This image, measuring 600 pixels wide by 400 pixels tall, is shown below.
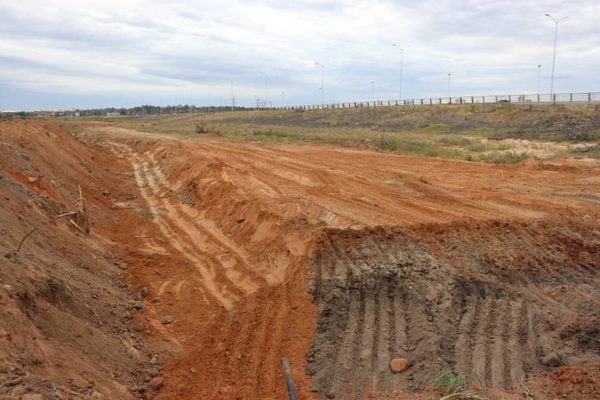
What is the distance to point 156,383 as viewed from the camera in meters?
6.50

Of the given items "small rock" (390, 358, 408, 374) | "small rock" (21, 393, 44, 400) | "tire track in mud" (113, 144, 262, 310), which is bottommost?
"small rock" (390, 358, 408, 374)

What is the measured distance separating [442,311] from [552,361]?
153 centimetres

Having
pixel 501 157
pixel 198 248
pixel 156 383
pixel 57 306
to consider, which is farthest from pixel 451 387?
pixel 501 157

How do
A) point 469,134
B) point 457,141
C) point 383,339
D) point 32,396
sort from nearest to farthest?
point 32,396 < point 383,339 < point 457,141 < point 469,134

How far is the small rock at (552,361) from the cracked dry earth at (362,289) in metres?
0.02

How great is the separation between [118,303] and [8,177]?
16.0 feet

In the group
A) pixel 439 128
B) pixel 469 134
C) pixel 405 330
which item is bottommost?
pixel 405 330

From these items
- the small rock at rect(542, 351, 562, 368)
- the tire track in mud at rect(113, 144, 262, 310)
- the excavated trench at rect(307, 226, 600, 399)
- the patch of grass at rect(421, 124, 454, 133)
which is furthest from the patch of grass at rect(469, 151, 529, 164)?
the patch of grass at rect(421, 124, 454, 133)

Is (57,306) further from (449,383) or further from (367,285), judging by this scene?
(449,383)

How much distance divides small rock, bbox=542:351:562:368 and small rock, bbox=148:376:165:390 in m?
4.74

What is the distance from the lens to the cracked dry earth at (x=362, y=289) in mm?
7004

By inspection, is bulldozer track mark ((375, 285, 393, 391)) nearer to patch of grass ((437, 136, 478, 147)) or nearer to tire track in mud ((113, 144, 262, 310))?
tire track in mud ((113, 144, 262, 310))

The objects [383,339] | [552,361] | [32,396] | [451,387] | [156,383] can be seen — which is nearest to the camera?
[32,396]

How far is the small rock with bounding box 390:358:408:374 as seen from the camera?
700cm
